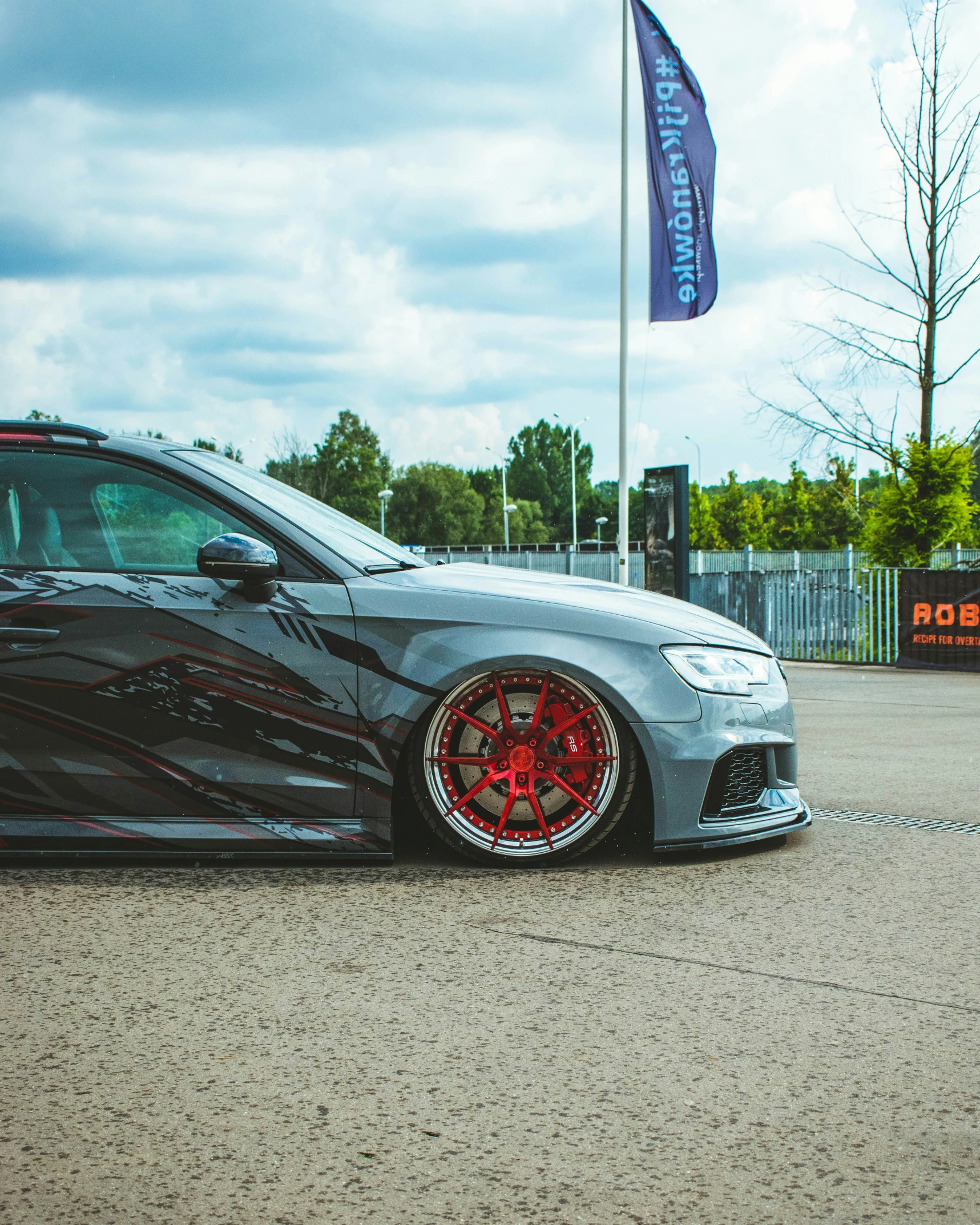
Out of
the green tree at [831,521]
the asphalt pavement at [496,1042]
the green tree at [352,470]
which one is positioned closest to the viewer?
the asphalt pavement at [496,1042]

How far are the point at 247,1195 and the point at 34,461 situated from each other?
9.69ft

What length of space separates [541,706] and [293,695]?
823 millimetres

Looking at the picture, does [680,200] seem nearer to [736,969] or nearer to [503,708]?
[503,708]

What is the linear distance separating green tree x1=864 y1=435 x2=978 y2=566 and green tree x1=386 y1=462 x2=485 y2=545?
88.3 m

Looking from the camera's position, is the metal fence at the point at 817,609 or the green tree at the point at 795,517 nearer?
the metal fence at the point at 817,609

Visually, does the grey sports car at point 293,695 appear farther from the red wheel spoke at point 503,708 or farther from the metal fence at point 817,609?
the metal fence at point 817,609

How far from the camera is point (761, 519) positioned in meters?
68.9

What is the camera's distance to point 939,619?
56.0ft

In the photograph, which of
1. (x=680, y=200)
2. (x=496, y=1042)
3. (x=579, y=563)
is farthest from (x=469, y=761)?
(x=579, y=563)

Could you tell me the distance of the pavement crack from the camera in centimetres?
298

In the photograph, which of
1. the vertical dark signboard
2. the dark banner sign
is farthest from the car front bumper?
the dark banner sign

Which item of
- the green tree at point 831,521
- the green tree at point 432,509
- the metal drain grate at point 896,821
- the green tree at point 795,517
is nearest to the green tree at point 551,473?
the green tree at point 432,509

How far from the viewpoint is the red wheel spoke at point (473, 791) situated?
4207 millimetres

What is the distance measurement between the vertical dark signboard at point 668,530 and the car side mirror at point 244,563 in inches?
508
